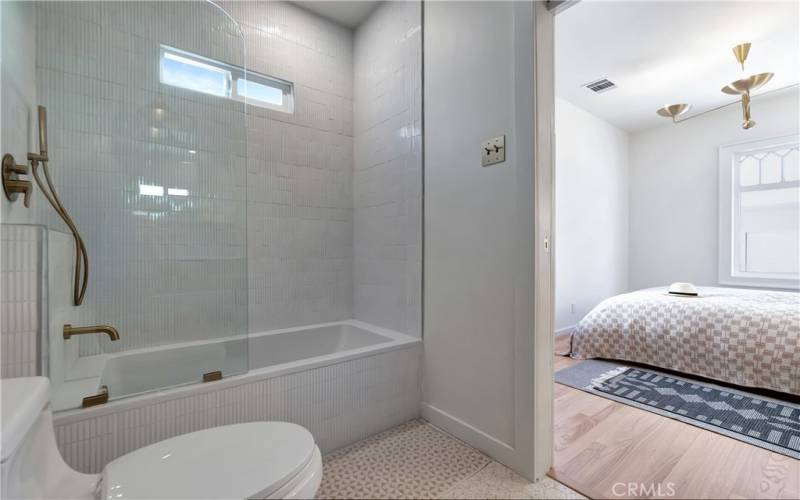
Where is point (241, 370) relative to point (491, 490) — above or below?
above

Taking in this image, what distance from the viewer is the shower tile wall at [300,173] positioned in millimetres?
2227

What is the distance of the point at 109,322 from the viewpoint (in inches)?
63.2

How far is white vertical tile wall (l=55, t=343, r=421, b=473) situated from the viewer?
117 cm

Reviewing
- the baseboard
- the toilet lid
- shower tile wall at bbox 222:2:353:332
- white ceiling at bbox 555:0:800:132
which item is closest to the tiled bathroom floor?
the baseboard

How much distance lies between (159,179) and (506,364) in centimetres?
182

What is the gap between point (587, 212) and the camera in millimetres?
4148

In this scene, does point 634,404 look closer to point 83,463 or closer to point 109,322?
point 83,463

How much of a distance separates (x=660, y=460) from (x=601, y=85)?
3337 mm

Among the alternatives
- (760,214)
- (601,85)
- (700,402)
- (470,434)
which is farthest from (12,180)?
(760,214)

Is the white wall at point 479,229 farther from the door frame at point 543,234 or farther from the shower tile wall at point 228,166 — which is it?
the shower tile wall at point 228,166

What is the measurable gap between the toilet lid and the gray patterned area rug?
206 centimetres

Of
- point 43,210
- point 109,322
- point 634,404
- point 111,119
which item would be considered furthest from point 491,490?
point 111,119

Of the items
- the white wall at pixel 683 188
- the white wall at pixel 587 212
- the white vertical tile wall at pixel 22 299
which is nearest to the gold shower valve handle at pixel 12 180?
the white vertical tile wall at pixel 22 299

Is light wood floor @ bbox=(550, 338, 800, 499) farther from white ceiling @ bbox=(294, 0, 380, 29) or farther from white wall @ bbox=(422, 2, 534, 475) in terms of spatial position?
white ceiling @ bbox=(294, 0, 380, 29)
